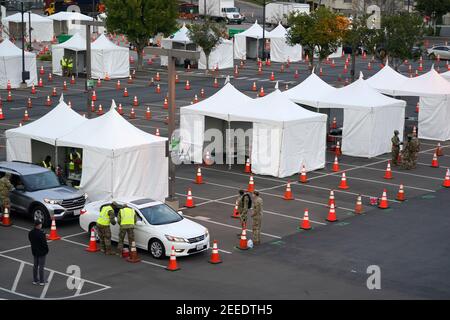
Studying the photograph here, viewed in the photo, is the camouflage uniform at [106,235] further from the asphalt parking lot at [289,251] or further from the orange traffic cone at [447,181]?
the orange traffic cone at [447,181]

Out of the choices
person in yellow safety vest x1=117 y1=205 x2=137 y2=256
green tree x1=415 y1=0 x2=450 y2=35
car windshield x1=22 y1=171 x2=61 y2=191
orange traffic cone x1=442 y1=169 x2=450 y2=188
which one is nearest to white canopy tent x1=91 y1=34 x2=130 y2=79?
orange traffic cone x1=442 y1=169 x2=450 y2=188

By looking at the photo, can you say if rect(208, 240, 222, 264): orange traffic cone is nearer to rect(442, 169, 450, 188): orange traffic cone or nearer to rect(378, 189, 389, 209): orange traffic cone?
rect(378, 189, 389, 209): orange traffic cone

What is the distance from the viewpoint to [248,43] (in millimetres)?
69750

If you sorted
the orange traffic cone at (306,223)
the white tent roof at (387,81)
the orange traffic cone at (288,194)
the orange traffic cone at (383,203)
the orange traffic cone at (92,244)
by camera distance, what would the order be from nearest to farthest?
1. the orange traffic cone at (92,244)
2. the orange traffic cone at (306,223)
3. the orange traffic cone at (383,203)
4. the orange traffic cone at (288,194)
5. the white tent roof at (387,81)

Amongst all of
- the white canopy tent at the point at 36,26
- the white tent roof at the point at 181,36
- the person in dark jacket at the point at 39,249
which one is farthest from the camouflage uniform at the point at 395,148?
the white canopy tent at the point at 36,26

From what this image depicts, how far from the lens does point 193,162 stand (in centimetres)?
3238

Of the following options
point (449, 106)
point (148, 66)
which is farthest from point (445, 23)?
point (449, 106)

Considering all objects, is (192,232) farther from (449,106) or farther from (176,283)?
(449,106)

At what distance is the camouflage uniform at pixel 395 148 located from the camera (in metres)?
31.5

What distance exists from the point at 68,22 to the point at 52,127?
57.3 metres

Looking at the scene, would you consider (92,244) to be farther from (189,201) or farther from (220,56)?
(220,56)

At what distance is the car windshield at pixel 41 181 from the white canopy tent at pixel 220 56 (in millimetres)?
38310

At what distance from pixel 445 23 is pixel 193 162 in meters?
71.4

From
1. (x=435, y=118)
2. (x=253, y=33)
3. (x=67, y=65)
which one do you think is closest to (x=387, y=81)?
(x=435, y=118)
